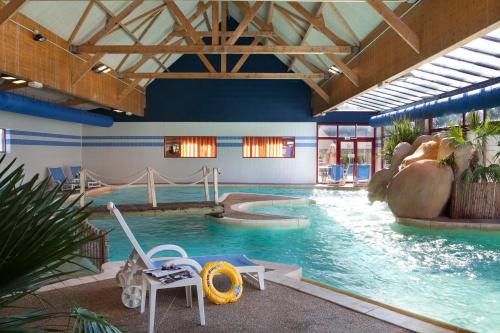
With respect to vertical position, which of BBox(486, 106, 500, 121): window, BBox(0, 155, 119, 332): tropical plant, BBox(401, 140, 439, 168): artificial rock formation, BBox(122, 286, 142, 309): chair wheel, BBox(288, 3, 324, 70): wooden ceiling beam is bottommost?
BBox(122, 286, 142, 309): chair wheel

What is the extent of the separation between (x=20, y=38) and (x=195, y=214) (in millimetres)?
4992

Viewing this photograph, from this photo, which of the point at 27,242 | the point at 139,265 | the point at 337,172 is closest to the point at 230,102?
the point at 337,172

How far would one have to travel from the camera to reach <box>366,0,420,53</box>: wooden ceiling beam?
7059mm

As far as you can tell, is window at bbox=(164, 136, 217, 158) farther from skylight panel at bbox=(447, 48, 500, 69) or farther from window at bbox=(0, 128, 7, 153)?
skylight panel at bbox=(447, 48, 500, 69)

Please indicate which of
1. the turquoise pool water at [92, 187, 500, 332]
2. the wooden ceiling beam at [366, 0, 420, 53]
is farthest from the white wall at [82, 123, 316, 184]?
the wooden ceiling beam at [366, 0, 420, 53]

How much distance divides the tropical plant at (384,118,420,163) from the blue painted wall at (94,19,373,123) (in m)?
6.04

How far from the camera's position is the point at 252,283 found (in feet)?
14.4

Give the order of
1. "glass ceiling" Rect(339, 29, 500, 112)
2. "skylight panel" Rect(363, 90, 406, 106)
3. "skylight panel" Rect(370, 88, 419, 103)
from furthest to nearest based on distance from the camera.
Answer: "skylight panel" Rect(363, 90, 406, 106) → "skylight panel" Rect(370, 88, 419, 103) → "glass ceiling" Rect(339, 29, 500, 112)

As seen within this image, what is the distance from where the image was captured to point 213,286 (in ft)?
13.1

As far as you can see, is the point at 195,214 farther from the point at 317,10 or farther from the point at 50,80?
the point at 317,10

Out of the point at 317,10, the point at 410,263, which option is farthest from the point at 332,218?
the point at 317,10

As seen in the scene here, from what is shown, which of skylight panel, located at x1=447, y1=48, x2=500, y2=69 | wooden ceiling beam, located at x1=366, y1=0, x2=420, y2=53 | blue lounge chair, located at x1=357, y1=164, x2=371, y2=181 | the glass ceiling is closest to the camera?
wooden ceiling beam, located at x1=366, y1=0, x2=420, y2=53

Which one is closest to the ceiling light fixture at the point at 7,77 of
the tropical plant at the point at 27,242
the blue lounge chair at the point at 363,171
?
the tropical plant at the point at 27,242

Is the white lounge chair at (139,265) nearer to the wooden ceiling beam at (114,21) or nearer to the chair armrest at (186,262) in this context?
the chair armrest at (186,262)
